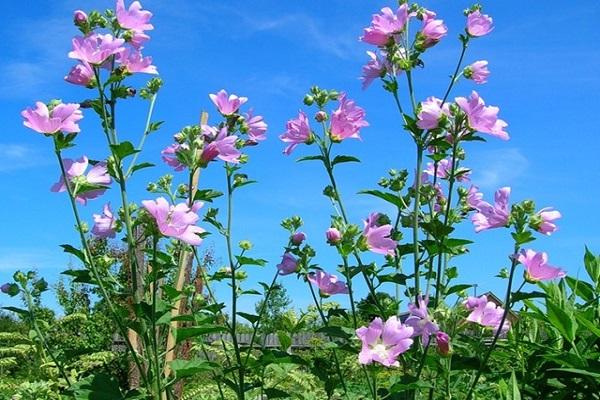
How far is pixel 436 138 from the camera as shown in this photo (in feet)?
7.41

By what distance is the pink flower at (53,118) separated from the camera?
2.25 m

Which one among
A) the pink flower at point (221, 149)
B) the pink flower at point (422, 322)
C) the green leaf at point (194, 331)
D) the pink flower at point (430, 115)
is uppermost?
the pink flower at point (221, 149)

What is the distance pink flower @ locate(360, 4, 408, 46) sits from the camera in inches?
97.8

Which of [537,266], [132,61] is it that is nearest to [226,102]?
[132,61]

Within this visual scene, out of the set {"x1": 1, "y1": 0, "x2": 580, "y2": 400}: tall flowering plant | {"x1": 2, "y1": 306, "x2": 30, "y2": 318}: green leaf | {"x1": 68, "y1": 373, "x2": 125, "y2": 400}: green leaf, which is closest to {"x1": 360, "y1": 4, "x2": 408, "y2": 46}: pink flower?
{"x1": 1, "y1": 0, "x2": 580, "y2": 400}: tall flowering plant

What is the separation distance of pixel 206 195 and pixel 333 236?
54cm

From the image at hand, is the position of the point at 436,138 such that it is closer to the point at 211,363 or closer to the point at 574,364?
the point at 574,364

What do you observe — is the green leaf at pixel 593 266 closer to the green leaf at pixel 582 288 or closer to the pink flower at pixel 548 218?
the green leaf at pixel 582 288

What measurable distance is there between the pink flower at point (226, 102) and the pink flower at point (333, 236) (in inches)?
30.0

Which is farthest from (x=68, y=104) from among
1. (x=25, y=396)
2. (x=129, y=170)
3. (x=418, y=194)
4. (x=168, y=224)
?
(x=25, y=396)

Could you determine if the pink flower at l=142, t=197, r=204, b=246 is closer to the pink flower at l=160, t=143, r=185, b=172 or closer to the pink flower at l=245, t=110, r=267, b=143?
the pink flower at l=160, t=143, r=185, b=172

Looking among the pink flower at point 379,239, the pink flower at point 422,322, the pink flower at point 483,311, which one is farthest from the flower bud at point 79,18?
the pink flower at point 483,311

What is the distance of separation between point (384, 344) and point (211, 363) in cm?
54

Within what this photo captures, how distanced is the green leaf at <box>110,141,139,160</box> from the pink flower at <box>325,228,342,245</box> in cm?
62
